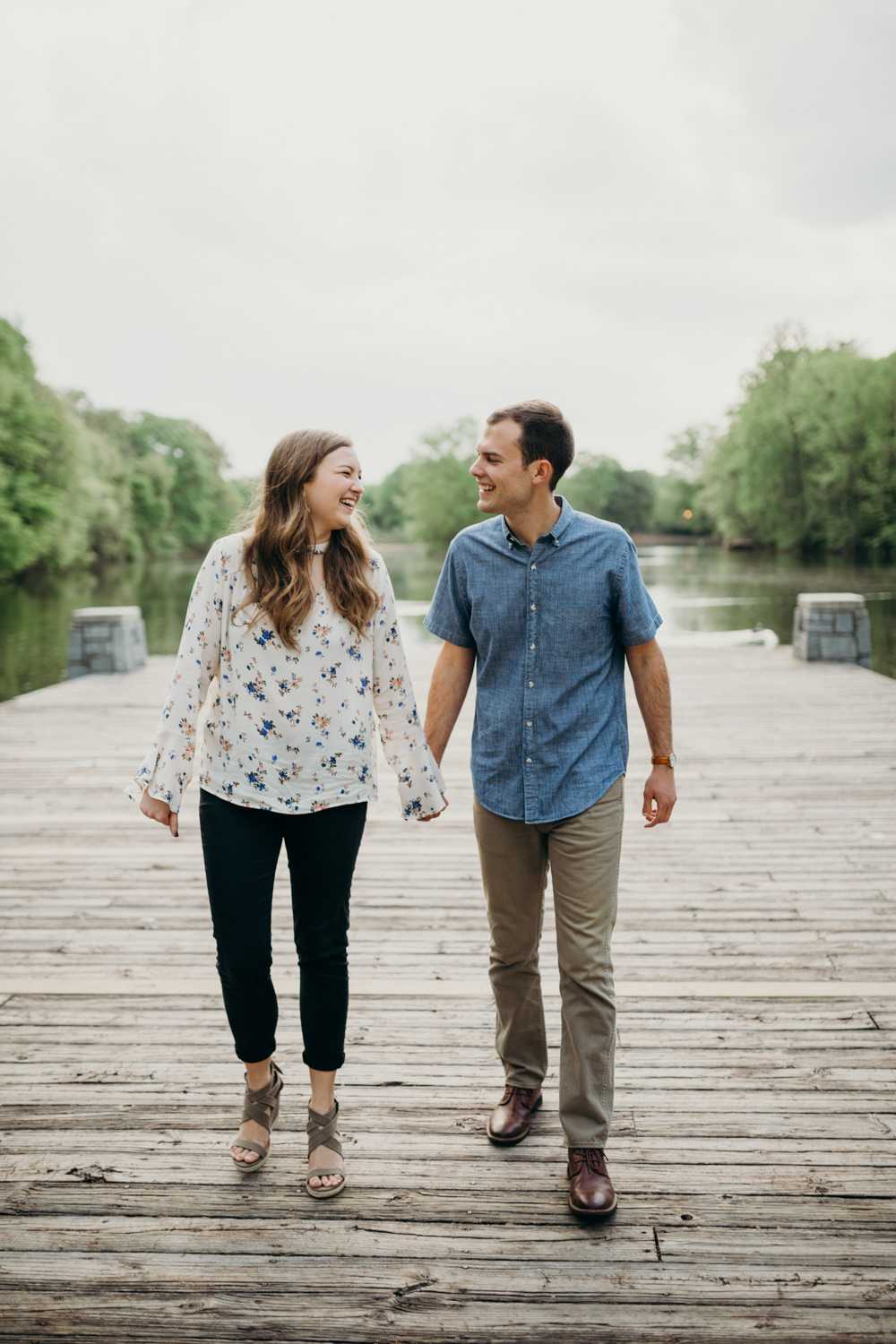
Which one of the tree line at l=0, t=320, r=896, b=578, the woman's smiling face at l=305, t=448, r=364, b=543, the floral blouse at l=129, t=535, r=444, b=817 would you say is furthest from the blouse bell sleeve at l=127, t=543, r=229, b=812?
the tree line at l=0, t=320, r=896, b=578

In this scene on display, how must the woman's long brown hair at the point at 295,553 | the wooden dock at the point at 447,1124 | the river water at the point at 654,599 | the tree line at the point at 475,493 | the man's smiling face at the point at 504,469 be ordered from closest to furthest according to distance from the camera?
the wooden dock at the point at 447,1124
the woman's long brown hair at the point at 295,553
the man's smiling face at the point at 504,469
the river water at the point at 654,599
the tree line at the point at 475,493

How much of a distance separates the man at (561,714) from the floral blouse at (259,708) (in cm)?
33

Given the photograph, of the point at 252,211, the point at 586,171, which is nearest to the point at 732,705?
the point at 586,171

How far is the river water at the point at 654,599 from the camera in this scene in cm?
1738

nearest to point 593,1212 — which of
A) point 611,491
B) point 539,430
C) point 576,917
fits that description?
point 576,917

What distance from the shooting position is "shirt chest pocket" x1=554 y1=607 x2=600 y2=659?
1.99 m

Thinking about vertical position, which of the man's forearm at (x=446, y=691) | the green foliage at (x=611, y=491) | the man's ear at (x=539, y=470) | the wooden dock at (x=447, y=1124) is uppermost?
the green foliage at (x=611, y=491)

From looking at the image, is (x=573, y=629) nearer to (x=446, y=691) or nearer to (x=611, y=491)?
(x=446, y=691)

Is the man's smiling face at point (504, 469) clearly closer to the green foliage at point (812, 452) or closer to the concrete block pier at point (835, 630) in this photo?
the concrete block pier at point (835, 630)

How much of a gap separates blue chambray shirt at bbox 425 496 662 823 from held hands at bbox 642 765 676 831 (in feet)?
0.39

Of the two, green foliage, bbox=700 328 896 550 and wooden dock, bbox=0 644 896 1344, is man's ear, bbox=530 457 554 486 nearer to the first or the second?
wooden dock, bbox=0 644 896 1344

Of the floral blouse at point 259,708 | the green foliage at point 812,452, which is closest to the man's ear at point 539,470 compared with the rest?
the floral blouse at point 259,708

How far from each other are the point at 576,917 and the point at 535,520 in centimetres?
85

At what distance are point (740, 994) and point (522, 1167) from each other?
1090mm
